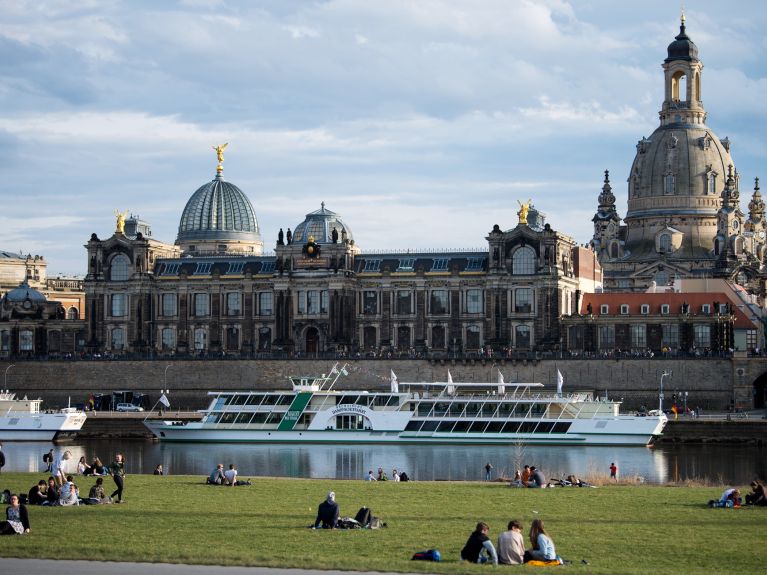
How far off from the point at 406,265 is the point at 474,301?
7377 mm

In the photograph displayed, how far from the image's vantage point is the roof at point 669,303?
124 meters

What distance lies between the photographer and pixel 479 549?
33219 millimetres

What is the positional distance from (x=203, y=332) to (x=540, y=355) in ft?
107

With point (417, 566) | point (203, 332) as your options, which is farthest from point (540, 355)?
point (417, 566)

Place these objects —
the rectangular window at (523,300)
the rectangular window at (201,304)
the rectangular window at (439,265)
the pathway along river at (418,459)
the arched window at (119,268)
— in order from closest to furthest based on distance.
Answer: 1. the pathway along river at (418,459)
2. the rectangular window at (523,300)
3. the rectangular window at (439,265)
4. the rectangular window at (201,304)
5. the arched window at (119,268)

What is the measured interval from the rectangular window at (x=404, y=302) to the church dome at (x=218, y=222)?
35.8 m

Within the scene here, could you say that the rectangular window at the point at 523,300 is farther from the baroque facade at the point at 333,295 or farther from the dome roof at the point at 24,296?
the dome roof at the point at 24,296

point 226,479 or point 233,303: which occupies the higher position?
point 233,303

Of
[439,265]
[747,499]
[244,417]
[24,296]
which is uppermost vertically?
[439,265]

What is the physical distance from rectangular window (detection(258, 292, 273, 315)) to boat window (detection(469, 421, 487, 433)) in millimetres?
40902

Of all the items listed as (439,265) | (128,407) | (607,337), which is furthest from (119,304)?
(607,337)

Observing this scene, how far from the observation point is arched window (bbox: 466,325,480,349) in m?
126

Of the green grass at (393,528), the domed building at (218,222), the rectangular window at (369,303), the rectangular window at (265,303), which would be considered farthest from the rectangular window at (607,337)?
the green grass at (393,528)

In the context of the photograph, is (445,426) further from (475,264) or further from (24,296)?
(24,296)
